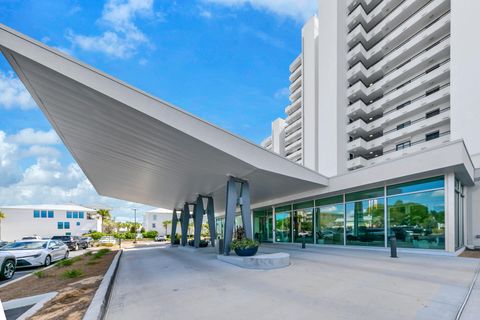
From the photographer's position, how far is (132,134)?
10.8 m

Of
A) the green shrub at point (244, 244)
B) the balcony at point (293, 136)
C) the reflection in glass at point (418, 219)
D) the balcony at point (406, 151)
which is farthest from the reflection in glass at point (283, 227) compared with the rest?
the balcony at point (293, 136)

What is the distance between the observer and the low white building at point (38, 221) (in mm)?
48812

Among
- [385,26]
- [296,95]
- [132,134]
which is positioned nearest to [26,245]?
[132,134]

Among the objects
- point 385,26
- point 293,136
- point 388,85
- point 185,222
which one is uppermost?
point 385,26

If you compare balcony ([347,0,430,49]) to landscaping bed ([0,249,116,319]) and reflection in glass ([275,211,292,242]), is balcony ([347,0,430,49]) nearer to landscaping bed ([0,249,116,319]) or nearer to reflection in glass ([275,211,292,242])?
reflection in glass ([275,211,292,242])

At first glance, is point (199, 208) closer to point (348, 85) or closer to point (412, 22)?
point (348, 85)

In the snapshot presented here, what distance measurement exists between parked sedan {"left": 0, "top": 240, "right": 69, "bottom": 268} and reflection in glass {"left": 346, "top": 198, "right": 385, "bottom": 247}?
60.1 feet

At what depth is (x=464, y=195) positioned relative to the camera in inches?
672

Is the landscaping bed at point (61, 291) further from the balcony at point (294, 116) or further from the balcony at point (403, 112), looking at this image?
the balcony at point (294, 116)

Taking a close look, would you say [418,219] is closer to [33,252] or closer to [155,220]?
[33,252]

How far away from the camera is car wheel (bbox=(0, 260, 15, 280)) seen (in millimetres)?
10461

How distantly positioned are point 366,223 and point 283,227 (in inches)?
377

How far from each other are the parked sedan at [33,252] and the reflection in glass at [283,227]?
689 inches

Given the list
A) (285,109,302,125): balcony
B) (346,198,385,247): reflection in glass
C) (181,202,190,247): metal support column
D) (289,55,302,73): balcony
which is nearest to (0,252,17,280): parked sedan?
(181,202,190,247): metal support column
